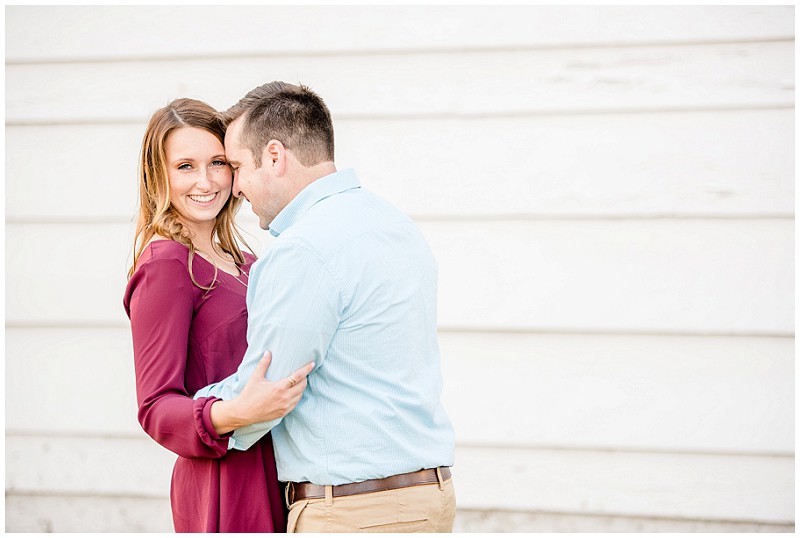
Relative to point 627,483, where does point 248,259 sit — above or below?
above

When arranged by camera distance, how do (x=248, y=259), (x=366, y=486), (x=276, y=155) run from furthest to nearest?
(x=248, y=259) → (x=276, y=155) → (x=366, y=486)

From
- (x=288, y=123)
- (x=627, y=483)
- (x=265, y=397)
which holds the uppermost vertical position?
(x=288, y=123)

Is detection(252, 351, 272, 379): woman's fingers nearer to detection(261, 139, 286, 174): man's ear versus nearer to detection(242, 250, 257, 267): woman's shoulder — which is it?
detection(261, 139, 286, 174): man's ear

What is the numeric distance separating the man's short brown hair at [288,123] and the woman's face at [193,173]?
0.53 ft

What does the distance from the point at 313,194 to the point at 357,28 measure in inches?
51.8

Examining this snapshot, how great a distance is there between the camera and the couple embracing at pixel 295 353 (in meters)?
1.46

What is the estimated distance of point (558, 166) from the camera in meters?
2.64

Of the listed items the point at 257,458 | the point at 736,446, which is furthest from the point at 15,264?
the point at 736,446

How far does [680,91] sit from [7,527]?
2.89 m

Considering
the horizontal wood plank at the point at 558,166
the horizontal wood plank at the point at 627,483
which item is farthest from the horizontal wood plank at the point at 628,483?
the horizontal wood plank at the point at 558,166

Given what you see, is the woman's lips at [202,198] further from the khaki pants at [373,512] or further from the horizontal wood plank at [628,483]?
the horizontal wood plank at [628,483]

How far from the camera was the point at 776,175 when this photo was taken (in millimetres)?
2568

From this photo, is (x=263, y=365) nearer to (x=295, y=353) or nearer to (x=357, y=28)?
(x=295, y=353)

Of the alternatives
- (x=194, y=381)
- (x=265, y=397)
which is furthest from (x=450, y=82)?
(x=265, y=397)
